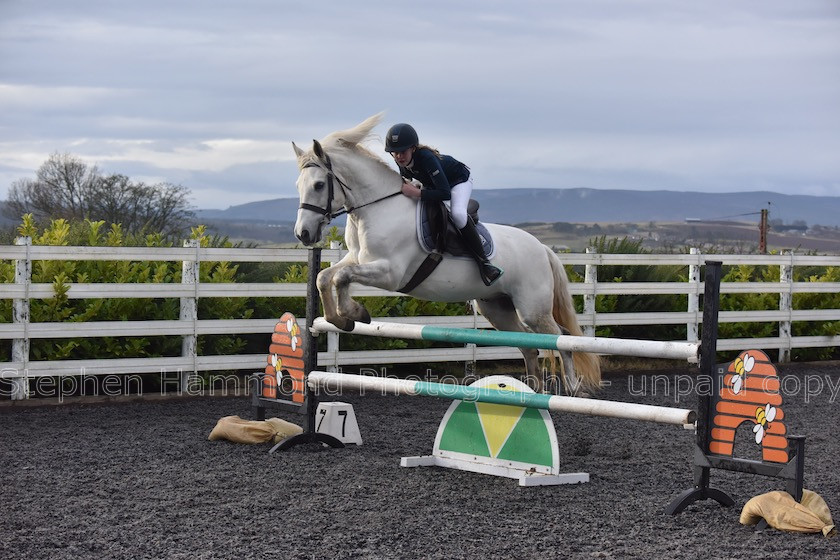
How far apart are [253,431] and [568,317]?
232cm

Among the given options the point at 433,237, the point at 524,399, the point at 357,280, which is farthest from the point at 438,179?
the point at 524,399

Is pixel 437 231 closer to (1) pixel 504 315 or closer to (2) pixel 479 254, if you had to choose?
(2) pixel 479 254

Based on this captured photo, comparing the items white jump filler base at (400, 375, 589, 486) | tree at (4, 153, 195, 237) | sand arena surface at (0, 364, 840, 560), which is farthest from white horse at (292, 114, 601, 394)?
tree at (4, 153, 195, 237)

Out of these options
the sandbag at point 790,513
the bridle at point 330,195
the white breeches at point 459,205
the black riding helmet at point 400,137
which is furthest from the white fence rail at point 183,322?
the sandbag at point 790,513

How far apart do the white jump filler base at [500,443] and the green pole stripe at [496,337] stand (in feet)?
0.67

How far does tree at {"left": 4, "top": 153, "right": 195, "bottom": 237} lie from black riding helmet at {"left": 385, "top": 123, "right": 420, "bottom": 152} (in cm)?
1610

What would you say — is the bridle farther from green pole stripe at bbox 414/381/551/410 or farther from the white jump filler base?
the white jump filler base

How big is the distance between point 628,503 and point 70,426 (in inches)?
159

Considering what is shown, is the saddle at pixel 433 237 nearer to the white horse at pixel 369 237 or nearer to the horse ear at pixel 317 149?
the white horse at pixel 369 237

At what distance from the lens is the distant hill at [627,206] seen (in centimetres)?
12381

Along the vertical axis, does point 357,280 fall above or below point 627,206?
below

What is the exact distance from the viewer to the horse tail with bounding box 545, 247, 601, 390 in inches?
265

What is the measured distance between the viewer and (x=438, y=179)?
541 cm

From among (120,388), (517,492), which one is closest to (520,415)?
(517,492)
